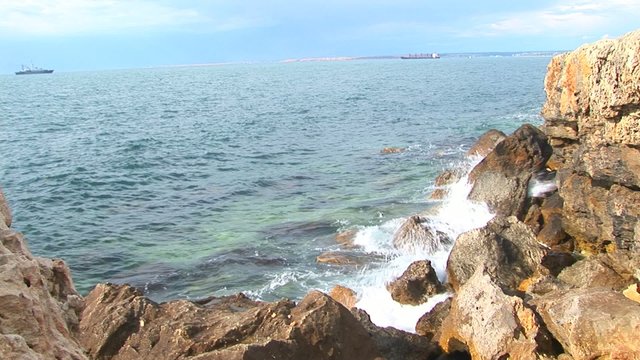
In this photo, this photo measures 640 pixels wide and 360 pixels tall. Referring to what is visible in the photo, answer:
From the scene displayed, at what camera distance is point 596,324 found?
9852mm

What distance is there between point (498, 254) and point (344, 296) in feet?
15.4

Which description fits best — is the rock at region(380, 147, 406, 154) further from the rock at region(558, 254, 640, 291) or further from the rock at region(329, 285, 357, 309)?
the rock at region(558, 254, 640, 291)

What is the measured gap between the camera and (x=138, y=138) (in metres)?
51.3

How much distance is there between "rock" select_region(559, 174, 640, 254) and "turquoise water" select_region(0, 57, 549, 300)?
22.1 ft

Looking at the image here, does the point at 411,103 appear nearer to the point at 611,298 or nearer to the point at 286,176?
the point at 286,176

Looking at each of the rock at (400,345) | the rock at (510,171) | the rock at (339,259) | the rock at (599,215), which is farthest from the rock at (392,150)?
the rock at (400,345)

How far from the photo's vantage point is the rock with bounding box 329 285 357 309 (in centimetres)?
1664

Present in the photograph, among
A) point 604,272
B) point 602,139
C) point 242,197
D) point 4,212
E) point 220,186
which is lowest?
point 242,197

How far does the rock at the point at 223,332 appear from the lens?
9281 millimetres

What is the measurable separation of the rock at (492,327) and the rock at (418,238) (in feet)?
28.1

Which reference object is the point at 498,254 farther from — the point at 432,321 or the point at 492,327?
the point at 492,327

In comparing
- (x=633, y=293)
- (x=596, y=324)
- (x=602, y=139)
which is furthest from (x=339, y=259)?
(x=596, y=324)

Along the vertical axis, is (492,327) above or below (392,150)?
above

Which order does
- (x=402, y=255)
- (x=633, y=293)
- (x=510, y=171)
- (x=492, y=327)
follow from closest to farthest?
(x=492, y=327) < (x=633, y=293) < (x=402, y=255) < (x=510, y=171)
